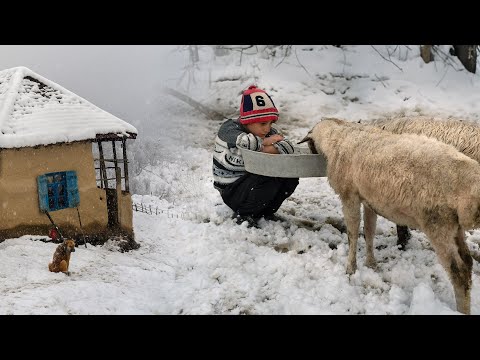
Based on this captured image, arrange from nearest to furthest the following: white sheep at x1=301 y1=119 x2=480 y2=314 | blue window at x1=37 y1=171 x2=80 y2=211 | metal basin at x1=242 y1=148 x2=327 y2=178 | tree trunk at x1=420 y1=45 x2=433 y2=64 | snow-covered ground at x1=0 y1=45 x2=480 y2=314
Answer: white sheep at x1=301 y1=119 x2=480 y2=314, snow-covered ground at x1=0 y1=45 x2=480 y2=314, metal basin at x1=242 y1=148 x2=327 y2=178, blue window at x1=37 y1=171 x2=80 y2=211, tree trunk at x1=420 y1=45 x2=433 y2=64

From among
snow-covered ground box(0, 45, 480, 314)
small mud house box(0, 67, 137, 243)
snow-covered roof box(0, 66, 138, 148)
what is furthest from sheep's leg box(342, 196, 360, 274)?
snow-covered roof box(0, 66, 138, 148)

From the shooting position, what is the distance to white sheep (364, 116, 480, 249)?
178 inches

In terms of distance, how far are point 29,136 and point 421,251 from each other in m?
4.92


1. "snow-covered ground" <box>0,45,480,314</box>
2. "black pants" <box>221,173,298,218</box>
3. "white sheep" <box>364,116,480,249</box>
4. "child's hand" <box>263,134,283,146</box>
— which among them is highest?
"white sheep" <box>364,116,480,249</box>

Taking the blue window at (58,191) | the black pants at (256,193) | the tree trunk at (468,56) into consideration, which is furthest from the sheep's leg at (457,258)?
the tree trunk at (468,56)

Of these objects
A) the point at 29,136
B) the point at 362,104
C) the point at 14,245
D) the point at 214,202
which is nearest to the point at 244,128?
the point at 214,202

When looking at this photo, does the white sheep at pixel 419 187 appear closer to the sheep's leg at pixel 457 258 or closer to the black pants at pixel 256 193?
the sheep's leg at pixel 457 258

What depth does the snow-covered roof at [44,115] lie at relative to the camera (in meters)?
5.58

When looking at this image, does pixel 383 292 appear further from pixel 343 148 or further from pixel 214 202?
pixel 214 202

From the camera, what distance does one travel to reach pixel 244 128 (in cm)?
627

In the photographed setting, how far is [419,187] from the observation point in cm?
372

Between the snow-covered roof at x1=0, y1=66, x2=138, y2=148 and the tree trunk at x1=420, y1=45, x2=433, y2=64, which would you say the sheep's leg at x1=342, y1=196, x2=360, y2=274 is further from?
the tree trunk at x1=420, y1=45, x2=433, y2=64

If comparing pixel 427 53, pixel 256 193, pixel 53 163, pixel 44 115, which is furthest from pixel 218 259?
pixel 427 53

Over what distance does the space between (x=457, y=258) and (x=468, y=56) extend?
10.1 metres
